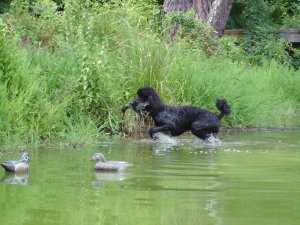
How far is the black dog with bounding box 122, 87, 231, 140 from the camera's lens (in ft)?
41.6

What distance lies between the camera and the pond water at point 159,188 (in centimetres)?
601

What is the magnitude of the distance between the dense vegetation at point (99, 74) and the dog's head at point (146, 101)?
371mm

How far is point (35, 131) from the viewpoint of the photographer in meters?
11.2

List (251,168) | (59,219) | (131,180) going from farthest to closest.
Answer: (251,168)
(131,180)
(59,219)

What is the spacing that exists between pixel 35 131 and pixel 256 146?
3.04 metres

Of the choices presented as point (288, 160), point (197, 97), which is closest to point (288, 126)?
point (197, 97)

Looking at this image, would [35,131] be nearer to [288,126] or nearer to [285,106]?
[288,126]

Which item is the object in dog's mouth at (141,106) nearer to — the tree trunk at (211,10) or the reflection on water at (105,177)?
the reflection on water at (105,177)

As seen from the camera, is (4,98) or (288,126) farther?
(288,126)

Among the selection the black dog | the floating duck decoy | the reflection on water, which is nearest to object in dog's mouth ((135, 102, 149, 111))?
the black dog

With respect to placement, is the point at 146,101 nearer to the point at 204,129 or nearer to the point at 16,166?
the point at 204,129

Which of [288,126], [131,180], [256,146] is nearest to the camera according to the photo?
[131,180]

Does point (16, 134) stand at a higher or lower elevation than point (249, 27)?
lower

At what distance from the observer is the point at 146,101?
42.3ft
